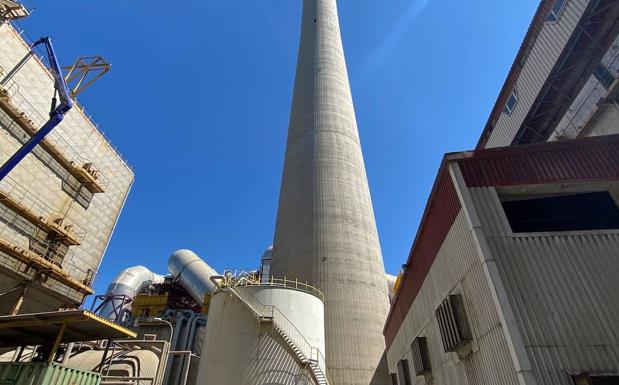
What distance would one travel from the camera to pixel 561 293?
803 centimetres

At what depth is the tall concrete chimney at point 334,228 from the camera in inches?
848

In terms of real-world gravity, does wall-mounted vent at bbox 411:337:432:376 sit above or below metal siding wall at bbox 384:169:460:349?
below

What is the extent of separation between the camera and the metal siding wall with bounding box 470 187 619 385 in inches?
283

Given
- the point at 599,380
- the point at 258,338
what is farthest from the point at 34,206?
the point at 599,380

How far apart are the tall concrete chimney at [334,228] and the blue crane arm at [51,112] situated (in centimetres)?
1646

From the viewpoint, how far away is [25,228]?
67.8 feet

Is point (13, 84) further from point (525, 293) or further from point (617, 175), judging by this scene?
point (617, 175)

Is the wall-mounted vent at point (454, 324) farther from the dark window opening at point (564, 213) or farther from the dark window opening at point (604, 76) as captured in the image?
the dark window opening at point (604, 76)

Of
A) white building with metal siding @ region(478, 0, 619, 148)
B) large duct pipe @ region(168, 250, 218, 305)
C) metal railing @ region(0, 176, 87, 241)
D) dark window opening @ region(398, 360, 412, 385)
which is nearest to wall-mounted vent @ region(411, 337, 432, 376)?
dark window opening @ region(398, 360, 412, 385)

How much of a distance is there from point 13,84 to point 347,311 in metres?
24.5

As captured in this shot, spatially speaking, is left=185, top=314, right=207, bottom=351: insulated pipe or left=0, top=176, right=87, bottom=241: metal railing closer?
Result: left=0, top=176, right=87, bottom=241: metal railing

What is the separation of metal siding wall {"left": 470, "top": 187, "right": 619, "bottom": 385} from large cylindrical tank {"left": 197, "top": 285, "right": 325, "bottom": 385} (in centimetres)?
991

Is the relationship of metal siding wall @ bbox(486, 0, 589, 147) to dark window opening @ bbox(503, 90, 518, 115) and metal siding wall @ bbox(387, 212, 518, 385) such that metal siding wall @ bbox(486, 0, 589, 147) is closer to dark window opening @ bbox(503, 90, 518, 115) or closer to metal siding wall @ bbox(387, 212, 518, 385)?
dark window opening @ bbox(503, 90, 518, 115)

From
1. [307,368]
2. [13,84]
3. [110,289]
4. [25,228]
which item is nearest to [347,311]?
[307,368]
